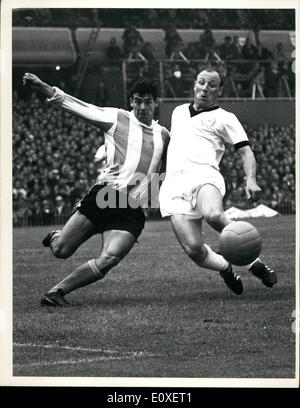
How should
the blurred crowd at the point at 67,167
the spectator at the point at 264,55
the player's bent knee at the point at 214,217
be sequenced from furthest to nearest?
the blurred crowd at the point at 67,167 < the spectator at the point at 264,55 < the player's bent knee at the point at 214,217

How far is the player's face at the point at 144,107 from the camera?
9.81m

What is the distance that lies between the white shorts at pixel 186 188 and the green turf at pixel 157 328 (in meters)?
1.13

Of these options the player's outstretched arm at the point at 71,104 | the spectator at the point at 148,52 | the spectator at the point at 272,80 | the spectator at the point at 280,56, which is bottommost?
the player's outstretched arm at the point at 71,104

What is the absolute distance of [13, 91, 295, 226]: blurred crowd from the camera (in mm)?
Answer: 20688

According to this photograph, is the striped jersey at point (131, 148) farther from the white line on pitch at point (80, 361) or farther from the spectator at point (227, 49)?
the spectator at point (227, 49)

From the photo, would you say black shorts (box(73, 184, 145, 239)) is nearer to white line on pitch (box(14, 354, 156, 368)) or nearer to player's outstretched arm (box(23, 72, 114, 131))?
player's outstretched arm (box(23, 72, 114, 131))

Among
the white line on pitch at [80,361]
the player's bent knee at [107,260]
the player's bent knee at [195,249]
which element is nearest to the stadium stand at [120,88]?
the player's bent knee at [107,260]

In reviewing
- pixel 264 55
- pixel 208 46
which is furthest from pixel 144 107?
pixel 208 46

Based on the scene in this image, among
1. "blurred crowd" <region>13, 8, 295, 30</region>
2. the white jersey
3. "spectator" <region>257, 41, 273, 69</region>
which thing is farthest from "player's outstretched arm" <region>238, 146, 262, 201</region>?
"spectator" <region>257, 41, 273, 69</region>

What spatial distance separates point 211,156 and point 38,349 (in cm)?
288

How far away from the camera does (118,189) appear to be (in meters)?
10.1

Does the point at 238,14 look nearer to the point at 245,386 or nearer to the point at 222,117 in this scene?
the point at 222,117

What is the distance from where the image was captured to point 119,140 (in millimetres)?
10016

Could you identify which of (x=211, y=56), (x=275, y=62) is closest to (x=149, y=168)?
(x=275, y=62)
